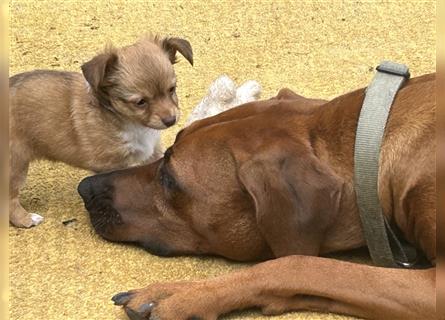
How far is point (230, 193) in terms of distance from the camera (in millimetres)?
2773

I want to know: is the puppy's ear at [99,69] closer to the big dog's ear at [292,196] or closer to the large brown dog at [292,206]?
the large brown dog at [292,206]

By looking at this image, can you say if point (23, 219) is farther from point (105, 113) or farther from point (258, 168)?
point (258, 168)

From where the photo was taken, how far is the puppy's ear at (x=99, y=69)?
3.27 meters

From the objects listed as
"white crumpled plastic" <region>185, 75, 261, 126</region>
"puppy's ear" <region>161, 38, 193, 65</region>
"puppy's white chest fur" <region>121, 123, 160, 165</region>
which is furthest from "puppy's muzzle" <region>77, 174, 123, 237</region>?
"white crumpled plastic" <region>185, 75, 261, 126</region>

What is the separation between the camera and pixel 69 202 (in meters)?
3.44

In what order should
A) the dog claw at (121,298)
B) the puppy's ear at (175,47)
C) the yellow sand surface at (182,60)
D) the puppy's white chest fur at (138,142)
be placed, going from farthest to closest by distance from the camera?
1. the puppy's ear at (175,47)
2. the puppy's white chest fur at (138,142)
3. the yellow sand surface at (182,60)
4. the dog claw at (121,298)

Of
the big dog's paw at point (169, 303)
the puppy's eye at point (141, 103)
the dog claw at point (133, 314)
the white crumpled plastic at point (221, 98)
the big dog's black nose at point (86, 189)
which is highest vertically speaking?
the puppy's eye at point (141, 103)

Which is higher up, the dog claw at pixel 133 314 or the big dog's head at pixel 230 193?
the big dog's head at pixel 230 193

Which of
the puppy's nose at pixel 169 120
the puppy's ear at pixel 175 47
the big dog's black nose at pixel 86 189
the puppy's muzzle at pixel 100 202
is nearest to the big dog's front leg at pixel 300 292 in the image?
the puppy's muzzle at pixel 100 202

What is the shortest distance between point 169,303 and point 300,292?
382mm

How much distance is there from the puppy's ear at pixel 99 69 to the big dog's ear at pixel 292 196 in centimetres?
85

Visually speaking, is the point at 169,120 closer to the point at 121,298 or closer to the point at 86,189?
the point at 86,189

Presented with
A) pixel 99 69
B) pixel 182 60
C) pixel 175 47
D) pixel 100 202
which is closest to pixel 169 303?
pixel 100 202

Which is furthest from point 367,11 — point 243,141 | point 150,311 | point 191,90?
point 150,311
